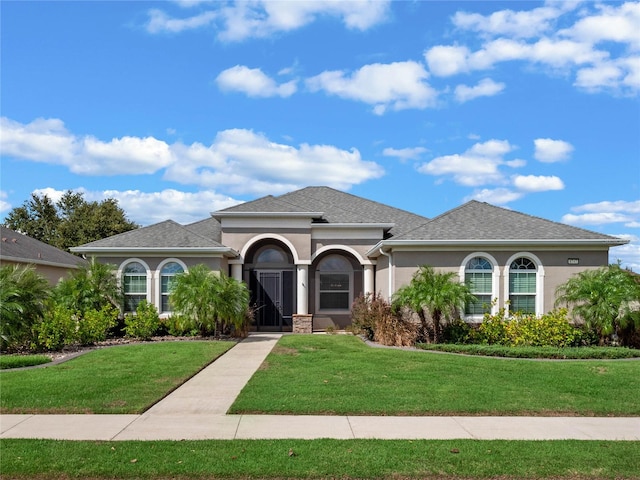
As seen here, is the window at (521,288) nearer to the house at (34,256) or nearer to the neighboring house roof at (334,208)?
the neighboring house roof at (334,208)

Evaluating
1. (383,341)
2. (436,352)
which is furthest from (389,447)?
(383,341)

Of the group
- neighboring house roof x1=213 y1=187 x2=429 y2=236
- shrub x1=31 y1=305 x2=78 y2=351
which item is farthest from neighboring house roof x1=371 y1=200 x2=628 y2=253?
shrub x1=31 y1=305 x2=78 y2=351

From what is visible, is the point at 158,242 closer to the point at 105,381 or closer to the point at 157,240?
the point at 157,240

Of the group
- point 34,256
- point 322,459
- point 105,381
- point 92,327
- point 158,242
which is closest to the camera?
point 322,459

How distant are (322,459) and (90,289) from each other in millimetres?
14299

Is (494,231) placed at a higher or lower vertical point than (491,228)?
lower

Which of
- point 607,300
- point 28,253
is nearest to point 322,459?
point 607,300

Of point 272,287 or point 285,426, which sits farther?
point 272,287

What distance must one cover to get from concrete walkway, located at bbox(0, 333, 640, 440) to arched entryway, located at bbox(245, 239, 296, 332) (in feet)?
46.3

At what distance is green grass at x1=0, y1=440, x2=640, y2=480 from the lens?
5.83 metres

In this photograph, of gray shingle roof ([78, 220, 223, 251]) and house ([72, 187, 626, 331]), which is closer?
house ([72, 187, 626, 331])

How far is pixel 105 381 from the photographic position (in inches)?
414

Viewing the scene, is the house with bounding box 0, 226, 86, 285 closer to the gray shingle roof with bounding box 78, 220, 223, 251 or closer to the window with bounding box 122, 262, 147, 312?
the gray shingle roof with bounding box 78, 220, 223, 251

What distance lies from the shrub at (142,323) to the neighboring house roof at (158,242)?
2.21 m
